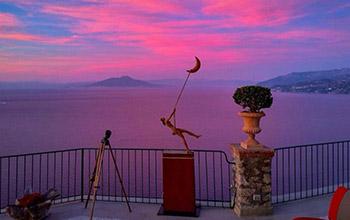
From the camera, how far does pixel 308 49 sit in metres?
21.2

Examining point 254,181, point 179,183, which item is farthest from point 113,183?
point 254,181

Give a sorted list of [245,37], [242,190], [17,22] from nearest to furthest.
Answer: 1. [242,190]
2. [17,22]
3. [245,37]

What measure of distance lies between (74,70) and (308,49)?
43.5 ft

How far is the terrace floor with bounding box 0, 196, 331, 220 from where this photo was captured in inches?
189

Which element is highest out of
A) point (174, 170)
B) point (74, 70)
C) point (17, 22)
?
point (17, 22)

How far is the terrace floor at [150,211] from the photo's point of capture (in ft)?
15.7

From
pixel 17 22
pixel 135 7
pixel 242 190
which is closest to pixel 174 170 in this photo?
pixel 242 190

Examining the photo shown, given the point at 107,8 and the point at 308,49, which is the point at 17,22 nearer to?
the point at 107,8

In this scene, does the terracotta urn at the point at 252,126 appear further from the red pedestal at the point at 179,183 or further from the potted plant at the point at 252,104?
the red pedestal at the point at 179,183

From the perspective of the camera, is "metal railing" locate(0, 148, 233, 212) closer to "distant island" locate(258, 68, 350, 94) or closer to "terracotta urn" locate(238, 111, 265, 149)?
"terracotta urn" locate(238, 111, 265, 149)

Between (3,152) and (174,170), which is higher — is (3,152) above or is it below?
below

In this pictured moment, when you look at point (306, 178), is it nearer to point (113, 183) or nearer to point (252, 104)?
point (252, 104)

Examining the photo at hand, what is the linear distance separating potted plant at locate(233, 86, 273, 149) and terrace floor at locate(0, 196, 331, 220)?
3.15 ft

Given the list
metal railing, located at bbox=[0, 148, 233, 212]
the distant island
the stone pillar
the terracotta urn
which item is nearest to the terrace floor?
the stone pillar
